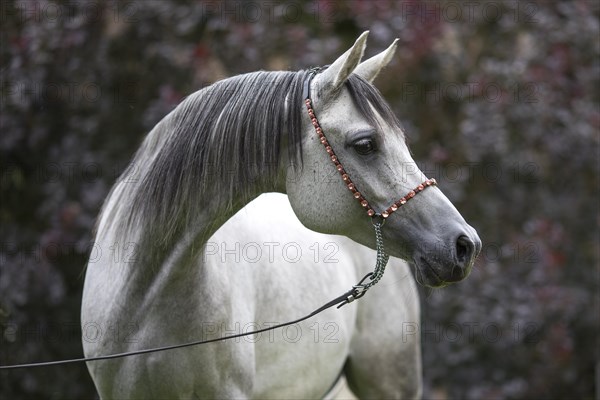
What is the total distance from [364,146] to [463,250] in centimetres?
48

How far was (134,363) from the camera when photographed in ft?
10.7

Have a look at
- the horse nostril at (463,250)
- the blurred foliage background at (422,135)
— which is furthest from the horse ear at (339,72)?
the blurred foliage background at (422,135)

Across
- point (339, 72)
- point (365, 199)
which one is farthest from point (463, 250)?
point (339, 72)

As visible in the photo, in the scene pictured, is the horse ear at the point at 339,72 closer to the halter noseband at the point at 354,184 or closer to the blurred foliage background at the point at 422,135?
the halter noseband at the point at 354,184

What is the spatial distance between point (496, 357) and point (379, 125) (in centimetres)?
478

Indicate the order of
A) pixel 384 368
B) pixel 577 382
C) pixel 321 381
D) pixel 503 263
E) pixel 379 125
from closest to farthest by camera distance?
pixel 379 125
pixel 321 381
pixel 384 368
pixel 503 263
pixel 577 382

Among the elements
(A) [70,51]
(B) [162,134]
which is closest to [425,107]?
(A) [70,51]

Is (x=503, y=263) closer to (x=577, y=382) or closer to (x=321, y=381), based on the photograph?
(x=577, y=382)

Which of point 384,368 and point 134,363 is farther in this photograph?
point 384,368

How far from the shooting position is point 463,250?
2822mm

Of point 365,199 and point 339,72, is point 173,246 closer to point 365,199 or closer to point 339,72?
point 365,199

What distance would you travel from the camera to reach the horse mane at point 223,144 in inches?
120

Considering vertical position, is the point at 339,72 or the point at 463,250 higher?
the point at 339,72

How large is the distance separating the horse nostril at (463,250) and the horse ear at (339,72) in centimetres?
67
